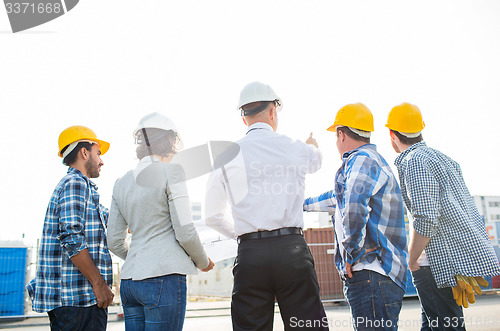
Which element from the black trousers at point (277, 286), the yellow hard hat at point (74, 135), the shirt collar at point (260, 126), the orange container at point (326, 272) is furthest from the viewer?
the orange container at point (326, 272)

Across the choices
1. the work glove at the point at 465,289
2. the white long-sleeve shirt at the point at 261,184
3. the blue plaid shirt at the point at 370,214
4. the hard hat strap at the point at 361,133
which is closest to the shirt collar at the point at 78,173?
the white long-sleeve shirt at the point at 261,184

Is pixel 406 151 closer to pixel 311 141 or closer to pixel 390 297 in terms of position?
pixel 311 141

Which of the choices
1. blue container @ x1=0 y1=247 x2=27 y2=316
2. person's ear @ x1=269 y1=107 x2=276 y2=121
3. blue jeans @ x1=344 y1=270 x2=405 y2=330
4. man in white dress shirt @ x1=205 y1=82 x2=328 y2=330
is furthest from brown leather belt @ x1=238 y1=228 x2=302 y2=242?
blue container @ x1=0 y1=247 x2=27 y2=316

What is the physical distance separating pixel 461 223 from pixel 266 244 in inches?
65.1

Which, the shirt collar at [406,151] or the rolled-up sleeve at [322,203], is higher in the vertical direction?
the shirt collar at [406,151]

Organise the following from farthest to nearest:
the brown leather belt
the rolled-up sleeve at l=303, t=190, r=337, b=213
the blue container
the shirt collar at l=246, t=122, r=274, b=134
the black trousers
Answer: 1. the blue container
2. the rolled-up sleeve at l=303, t=190, r=337, b=213
3. the shirt collar at l=246, t=122, r=274, b=134
4. the brown leather belt
5. the black trousers

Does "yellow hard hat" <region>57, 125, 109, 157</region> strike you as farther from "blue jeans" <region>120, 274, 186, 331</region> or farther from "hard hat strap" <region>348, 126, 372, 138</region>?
"hard hat strap" <region>348, 126, 372, 138</region>

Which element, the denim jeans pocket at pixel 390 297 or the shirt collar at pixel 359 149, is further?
the shirt collar at pixel 359 149

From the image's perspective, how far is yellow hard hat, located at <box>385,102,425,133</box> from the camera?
345 centimetres

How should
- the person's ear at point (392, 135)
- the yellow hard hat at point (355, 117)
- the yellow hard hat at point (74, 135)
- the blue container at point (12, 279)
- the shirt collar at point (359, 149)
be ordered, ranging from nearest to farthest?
the shirt collar at point (359, 149) → the yellow hard hat at point (355, 117) → the yellow hard hat at point (74, 135) → the person's ear at point (392, 135) → the blue container at point (12, 279)

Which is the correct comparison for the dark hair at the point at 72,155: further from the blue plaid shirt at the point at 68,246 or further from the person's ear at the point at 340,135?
the person's ear at the point at 340,135

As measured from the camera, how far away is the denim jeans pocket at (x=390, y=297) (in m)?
2.52

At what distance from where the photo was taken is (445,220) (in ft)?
10.3

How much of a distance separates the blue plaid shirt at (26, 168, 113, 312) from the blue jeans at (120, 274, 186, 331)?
0.39 metres
